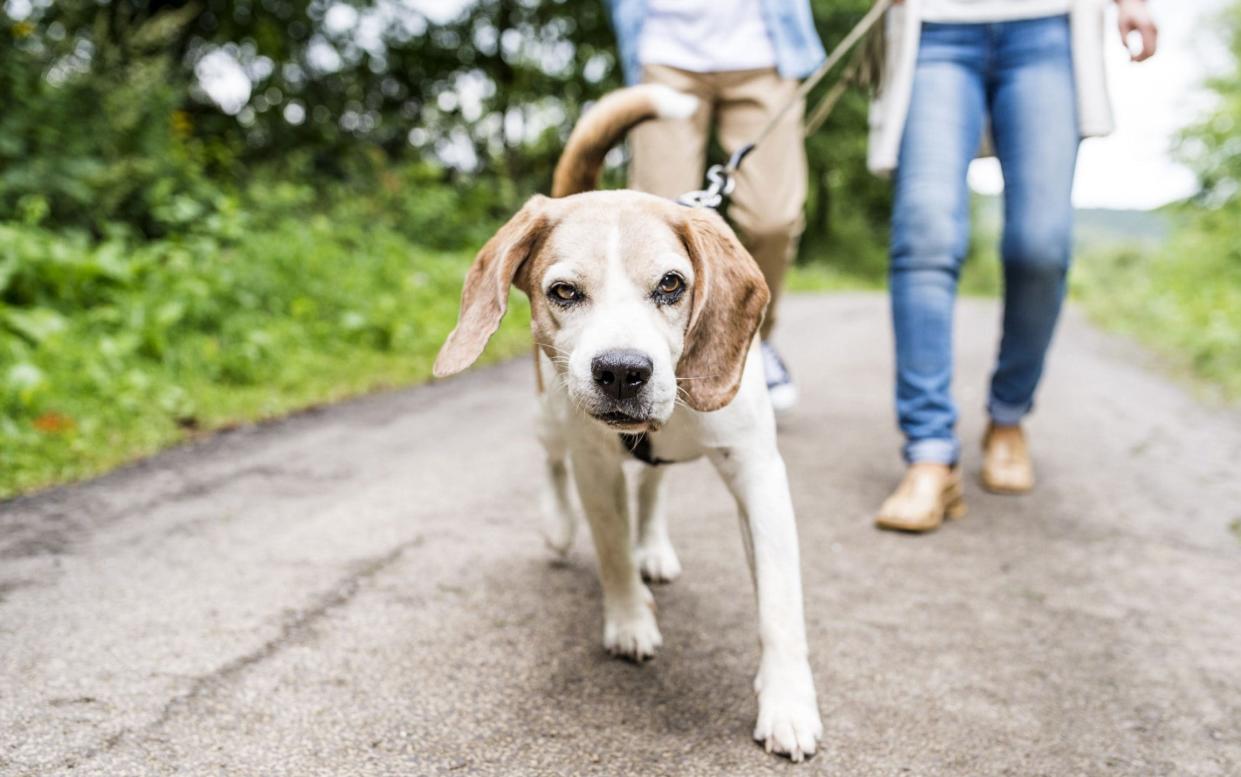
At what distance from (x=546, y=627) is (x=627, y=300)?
0.99 metres

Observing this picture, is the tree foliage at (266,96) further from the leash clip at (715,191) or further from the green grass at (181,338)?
the leash clip at (715,191)

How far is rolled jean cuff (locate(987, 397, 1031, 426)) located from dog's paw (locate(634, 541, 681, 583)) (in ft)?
5.08

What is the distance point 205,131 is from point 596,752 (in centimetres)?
1121

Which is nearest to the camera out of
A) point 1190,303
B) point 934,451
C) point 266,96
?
point 934,451

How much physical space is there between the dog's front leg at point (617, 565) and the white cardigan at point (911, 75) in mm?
1700

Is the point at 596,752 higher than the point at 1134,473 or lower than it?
higher

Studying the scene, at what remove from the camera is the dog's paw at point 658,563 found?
267 centimetres

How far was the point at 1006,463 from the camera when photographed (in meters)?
3.51

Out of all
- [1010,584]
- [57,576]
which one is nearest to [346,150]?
[57,576]

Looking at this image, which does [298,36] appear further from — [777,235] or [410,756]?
[410,756]

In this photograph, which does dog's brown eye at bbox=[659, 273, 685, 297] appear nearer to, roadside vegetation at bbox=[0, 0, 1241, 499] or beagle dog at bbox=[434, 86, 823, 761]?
beagle dog at bbox=[434, 86, 823, 761]

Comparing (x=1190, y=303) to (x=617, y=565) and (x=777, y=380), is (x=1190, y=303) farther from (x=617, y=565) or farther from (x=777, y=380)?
(x=617, y=565)

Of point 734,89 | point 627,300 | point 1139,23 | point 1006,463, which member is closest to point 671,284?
point 627,300

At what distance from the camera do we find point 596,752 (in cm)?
180
